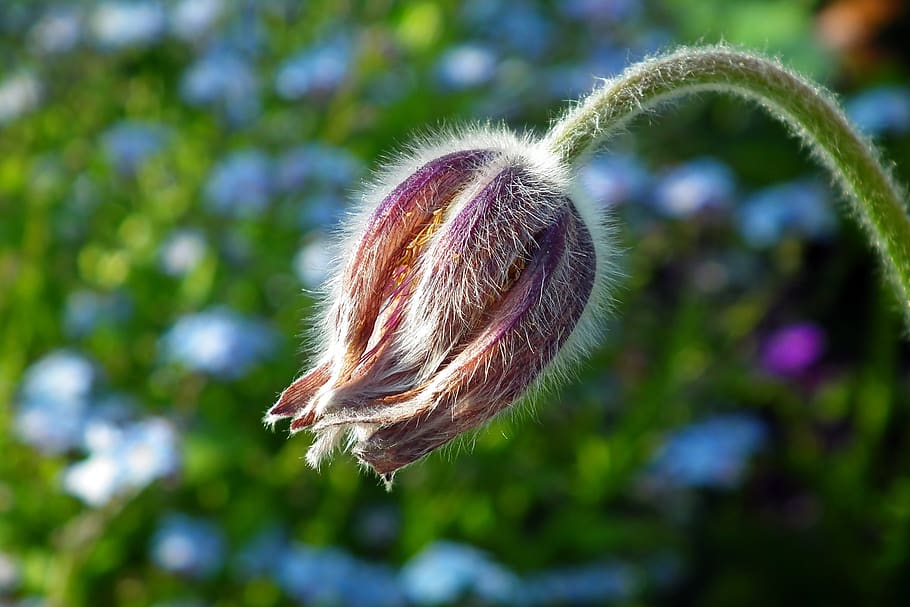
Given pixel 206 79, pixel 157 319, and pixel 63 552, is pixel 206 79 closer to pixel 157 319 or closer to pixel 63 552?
pixel 157 319

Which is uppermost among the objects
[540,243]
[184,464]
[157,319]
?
[157,319]

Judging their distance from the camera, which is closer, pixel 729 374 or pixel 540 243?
pixel 540 243

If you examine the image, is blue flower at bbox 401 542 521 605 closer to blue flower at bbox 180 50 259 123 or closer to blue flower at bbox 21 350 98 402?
blue flower at bbox 21 350 98 402

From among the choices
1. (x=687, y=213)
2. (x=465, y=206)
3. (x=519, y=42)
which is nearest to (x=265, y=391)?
(x=687, y=213)

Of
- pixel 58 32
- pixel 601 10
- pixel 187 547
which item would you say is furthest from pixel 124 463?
pixel 601 10

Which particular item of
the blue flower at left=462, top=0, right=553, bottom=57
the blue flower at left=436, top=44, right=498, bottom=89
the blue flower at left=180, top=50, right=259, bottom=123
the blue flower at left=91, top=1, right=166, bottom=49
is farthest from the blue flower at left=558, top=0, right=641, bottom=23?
the blue flower at left=91, top=1, right=166, bottom=49

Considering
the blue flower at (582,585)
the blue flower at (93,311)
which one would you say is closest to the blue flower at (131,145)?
the blue flower at (93,311)

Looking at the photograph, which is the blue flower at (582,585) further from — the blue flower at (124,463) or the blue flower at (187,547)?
the blue flower at (124,463)
